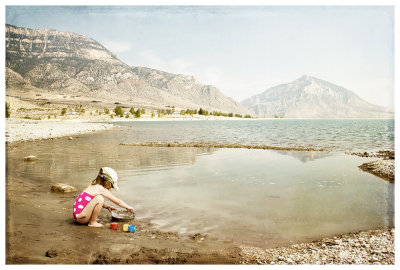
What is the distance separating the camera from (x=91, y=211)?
5.23 metres

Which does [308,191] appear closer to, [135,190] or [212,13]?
[135,190]

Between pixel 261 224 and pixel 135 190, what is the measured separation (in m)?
3.59

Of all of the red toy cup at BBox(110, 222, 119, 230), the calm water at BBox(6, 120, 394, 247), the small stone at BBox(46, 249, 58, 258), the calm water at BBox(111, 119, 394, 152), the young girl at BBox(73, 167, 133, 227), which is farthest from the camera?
the calm water at BBox(111, 119, 394, 152)

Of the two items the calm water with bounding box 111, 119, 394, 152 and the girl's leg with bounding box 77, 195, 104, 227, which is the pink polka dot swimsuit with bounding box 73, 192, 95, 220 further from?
the calm water with bounding box 111, 119, 394, 152

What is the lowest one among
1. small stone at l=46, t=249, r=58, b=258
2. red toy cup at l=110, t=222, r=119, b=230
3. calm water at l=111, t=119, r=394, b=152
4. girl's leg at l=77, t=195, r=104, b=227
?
small stone at l=46, t=249, r=58, b=258

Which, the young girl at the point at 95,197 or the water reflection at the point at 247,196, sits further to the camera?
the water reflection at the point at 247,196

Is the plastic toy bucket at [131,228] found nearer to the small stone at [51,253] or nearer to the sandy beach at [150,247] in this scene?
the sandy beach at [150,247]

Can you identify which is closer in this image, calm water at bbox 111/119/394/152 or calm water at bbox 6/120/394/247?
calm water at bbox 6/120/394/247

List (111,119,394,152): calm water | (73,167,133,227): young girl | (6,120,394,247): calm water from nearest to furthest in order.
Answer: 1. (73,167,133,227): young girl
2. (6,120,394,247): calm water
3. (111,119,394,152): calm water

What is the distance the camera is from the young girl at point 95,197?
16.8ft

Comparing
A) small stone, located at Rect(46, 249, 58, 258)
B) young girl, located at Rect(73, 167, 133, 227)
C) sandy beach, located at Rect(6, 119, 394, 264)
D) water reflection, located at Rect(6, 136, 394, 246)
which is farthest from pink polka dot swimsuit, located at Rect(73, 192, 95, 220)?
water reflection, located at Rect(6, 136, 394, 246)

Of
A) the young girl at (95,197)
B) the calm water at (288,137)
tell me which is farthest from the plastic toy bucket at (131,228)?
the calm water at (288,137)

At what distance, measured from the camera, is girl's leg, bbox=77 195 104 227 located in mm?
5150
